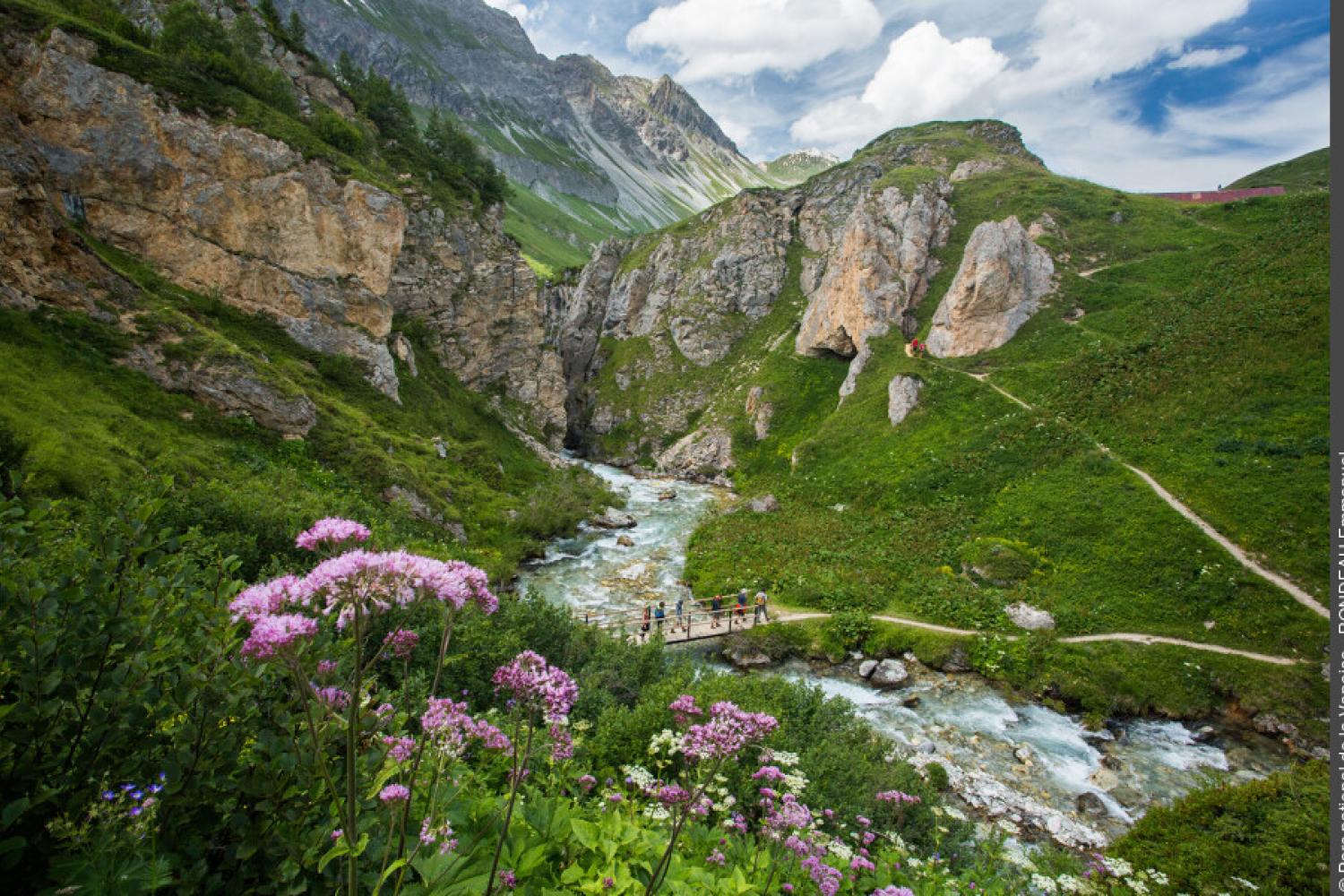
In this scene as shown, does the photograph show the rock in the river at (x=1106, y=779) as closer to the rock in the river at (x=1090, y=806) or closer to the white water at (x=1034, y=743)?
the white water at (x=1034, y=743)

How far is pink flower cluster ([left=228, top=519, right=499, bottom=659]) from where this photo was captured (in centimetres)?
264

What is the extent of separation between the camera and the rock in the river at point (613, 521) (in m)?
39.7

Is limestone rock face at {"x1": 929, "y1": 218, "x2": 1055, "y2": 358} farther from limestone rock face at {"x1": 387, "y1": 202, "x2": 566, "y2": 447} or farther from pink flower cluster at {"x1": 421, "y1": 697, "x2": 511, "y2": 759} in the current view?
pink flower cluster at {"x1": 421, "y1": 697, "x2": 511, "y2": 759}

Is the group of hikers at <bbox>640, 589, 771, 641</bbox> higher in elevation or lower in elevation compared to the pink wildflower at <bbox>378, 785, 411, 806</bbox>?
lower

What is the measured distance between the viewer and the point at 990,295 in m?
45.9

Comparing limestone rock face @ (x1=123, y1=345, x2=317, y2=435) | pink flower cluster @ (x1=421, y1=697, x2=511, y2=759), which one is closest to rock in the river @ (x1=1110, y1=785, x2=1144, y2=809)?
pink flower cluster @ (x1=421, y1=697, x2=511, y2=759)

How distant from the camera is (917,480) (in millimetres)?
35344

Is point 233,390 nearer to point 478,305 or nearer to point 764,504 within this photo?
point 478,305

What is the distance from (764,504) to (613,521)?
1135 cm

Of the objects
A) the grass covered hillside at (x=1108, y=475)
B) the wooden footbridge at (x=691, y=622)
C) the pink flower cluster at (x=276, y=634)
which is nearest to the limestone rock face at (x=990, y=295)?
the grass covered hillside at (x=1108, y=475)

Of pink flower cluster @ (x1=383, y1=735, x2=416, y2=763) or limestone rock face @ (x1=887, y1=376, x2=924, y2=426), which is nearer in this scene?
pink flower cluster @ (x1=383, y1=735, x2=416, y2=763)

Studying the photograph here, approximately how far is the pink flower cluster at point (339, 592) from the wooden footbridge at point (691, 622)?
69.2 ft

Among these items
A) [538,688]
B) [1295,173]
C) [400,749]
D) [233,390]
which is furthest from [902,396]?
[1295,173]

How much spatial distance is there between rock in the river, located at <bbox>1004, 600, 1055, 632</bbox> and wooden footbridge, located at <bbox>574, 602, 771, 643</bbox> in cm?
1062
